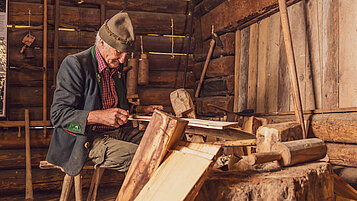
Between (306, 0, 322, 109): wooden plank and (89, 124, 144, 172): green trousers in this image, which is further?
(306, 0, 322, 109): wooden plank

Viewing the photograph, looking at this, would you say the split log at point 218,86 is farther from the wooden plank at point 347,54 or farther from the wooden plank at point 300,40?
the wooden plank at point 347,54

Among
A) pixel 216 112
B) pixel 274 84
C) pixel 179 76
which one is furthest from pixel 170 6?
pixel 274 84

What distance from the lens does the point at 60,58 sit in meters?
5.64

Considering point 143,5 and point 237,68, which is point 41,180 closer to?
point 143,5

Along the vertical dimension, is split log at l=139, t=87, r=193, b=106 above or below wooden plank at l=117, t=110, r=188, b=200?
above

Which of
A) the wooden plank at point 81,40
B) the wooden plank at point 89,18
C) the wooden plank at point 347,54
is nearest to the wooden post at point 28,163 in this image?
the wooden plank at point 81,40

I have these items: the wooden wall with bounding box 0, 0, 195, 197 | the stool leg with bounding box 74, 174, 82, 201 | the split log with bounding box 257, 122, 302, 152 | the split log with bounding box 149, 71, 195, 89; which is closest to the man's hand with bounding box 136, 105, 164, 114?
the stool leg with bounding box 74, 174, 82, 201

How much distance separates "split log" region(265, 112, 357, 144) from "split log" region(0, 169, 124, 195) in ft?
10.8

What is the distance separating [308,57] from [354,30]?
609mm

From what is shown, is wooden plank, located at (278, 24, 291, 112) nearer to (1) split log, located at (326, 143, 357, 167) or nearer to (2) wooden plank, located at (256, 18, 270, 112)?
(2) wooden plank, located at (256, 18, 270, 112)

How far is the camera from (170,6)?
241 inches

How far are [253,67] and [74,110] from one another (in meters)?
2.79

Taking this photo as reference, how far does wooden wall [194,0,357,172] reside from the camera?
10.4 ft

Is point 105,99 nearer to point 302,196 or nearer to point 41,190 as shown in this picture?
point 302,196
